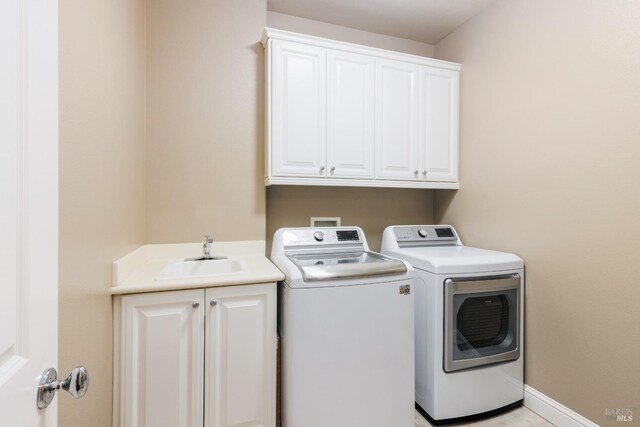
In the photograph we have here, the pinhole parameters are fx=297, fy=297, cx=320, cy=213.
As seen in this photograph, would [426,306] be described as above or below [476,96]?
below

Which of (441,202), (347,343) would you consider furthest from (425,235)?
(347,343)

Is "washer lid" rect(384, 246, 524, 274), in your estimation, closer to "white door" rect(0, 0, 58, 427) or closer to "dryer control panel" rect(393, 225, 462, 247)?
"dryer control panel" rect(393, 225, 462, 247)

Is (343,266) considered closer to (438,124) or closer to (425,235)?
(425,235)

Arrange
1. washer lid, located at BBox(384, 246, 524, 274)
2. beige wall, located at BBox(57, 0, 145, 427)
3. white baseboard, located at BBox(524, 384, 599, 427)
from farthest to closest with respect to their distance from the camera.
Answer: washer lid, located at BBox(384, 246, 524, 274) → white baseboard, located at BBox(524, 384, 599, 427) → beige wall, located at BBox(57, 0, 145, 427)

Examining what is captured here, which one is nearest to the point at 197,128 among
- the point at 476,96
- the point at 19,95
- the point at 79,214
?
the point at 79,214

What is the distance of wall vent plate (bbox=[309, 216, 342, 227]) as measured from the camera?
2.33m

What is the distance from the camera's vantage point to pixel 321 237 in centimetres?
203

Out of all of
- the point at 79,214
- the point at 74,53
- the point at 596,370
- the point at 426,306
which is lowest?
the point at 596,370

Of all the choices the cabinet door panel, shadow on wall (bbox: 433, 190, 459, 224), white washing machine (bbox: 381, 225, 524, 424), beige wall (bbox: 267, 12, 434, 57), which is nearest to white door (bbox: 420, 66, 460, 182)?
shadow on wall (bbox: 433, 190, 459, 224)

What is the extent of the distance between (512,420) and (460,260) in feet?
3.26

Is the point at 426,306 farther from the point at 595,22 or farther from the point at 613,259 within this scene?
the point at 595,22

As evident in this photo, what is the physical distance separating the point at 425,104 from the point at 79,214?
219cm

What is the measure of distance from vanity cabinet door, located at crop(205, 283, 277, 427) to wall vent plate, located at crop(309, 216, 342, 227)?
88 centimetres

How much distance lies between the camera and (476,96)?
2.22 metres
